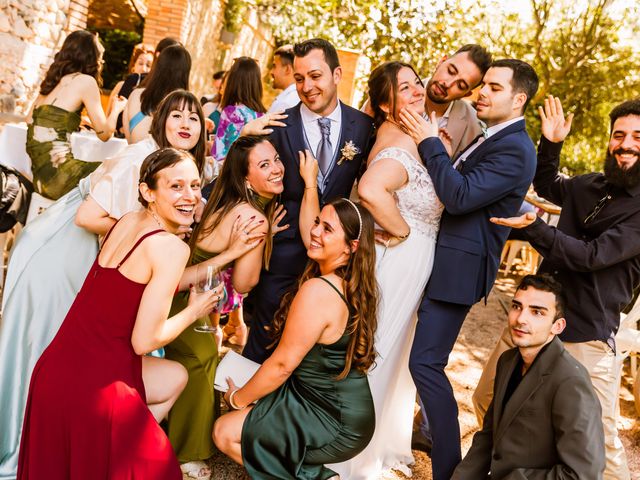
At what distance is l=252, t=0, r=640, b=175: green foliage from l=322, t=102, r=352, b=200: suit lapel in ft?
27.2

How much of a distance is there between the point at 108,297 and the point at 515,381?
1810mm

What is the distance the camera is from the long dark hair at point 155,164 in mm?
2498

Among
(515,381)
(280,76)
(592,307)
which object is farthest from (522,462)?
(280,76)

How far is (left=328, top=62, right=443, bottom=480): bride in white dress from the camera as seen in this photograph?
2846 millimetres

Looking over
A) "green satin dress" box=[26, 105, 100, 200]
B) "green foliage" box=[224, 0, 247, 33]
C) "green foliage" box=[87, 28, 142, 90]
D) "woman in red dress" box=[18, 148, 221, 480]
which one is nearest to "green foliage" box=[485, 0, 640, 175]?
"green foliage" box=[224, 0, 247, 33]

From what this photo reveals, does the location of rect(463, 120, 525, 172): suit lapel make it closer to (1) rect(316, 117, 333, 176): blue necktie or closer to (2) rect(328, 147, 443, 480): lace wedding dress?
(2) rect(328, 147, 443, 480): lace wedding dress

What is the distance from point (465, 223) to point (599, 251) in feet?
2.06

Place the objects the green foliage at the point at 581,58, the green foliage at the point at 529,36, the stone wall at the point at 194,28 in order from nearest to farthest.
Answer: the stone wall at the point at 194,28 < the green foliage at the point at 529,36 < the green foliage at the point at 581,58

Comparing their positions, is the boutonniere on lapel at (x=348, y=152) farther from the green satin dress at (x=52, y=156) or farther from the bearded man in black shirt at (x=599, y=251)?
the green satin dress at (x=52, y=156)

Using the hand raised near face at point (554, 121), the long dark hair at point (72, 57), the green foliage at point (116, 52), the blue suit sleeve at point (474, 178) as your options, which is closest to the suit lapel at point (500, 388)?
the blue suit sleeve at point (474, 178)

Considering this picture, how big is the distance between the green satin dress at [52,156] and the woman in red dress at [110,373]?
161 cm

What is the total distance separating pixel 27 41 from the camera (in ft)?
21.4

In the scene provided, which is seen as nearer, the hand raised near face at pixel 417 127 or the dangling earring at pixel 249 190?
the hand raised near face at pixel 417 127

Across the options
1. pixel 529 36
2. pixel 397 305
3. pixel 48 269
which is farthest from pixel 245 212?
pixel 529 36
